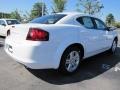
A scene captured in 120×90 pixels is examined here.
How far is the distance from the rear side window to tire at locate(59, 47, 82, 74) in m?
0.72

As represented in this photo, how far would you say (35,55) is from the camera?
13.7 feet

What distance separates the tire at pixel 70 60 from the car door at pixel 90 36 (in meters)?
0.34

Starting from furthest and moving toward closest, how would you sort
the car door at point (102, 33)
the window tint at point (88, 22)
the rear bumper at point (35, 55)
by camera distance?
the car door at point (102, 33), the window tint at point (88, 22), the rear bumper at point (35, 55)

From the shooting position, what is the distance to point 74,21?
5125mm

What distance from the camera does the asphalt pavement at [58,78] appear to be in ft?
13.9

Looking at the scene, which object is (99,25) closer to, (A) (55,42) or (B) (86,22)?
(B) (86,22)

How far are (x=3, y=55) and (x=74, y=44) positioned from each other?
3.10m

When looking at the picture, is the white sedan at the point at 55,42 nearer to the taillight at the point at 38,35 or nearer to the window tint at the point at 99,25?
the taillight at the point at 38,35

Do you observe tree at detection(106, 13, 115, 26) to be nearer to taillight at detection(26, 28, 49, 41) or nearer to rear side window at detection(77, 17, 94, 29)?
rear side window at detection(77, 17, 94, 29)

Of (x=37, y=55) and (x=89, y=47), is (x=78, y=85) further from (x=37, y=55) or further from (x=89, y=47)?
(x=89, y=47)

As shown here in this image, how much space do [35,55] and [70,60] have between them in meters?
1.08

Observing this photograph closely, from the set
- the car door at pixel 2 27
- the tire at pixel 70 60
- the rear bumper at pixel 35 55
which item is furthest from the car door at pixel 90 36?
the car door at pixel 2 27

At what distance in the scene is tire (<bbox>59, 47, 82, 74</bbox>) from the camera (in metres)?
4.69

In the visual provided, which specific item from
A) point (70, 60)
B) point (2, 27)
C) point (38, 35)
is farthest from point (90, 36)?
point (2, 27)
